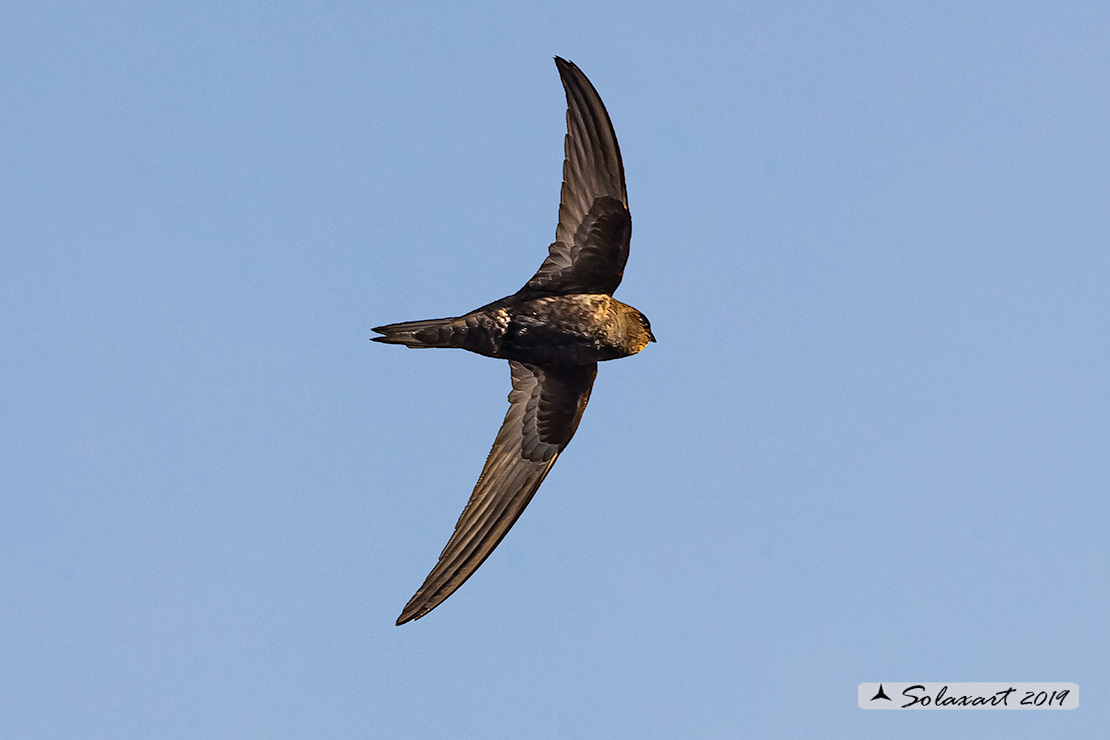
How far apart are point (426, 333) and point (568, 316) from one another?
4.32 feet

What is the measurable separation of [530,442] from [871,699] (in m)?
4.09

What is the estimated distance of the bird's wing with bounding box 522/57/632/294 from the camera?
11.8 metres

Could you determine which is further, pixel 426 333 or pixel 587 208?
pixel 587 208

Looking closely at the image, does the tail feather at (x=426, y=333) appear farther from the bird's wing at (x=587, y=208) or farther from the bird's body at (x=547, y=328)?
the bird's wing at (x=587, y=208)

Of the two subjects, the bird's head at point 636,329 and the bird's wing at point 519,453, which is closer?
the bird's head at point 636,329

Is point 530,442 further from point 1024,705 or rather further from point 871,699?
point 1024,705

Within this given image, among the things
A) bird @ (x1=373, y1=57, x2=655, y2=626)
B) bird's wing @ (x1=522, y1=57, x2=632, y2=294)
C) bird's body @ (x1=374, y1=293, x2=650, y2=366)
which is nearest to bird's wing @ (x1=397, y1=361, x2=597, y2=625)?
bird @ (x1=373, y1=57, x2=655, y2=626)

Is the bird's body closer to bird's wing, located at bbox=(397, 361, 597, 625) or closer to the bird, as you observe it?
the bird

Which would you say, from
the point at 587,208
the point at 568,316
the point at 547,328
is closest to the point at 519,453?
the point at 547,328

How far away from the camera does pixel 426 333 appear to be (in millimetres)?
11781

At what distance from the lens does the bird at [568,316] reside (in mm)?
11836

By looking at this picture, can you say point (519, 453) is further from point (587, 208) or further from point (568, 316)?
point (587, 208)

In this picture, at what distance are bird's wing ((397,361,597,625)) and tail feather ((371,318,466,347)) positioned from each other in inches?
41.7

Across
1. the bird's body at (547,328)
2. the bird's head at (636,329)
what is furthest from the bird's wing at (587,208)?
the bird's head at (636,329)
